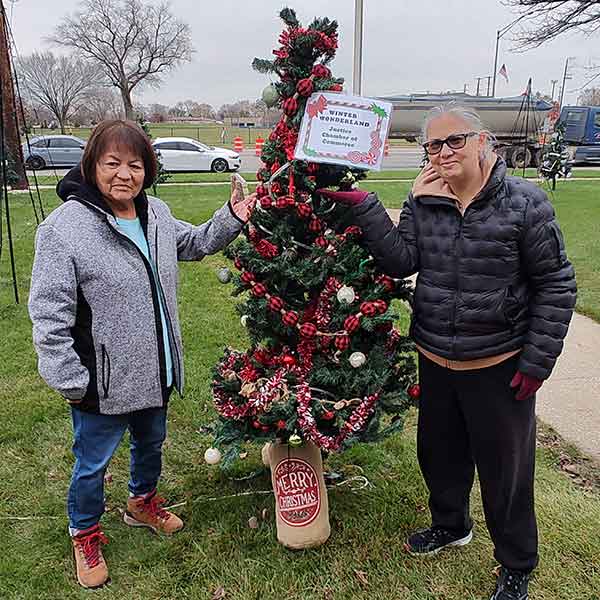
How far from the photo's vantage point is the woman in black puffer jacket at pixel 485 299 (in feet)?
6.88

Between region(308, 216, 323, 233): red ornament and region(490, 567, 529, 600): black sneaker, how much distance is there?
59.9 inches

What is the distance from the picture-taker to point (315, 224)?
2553 millimetres

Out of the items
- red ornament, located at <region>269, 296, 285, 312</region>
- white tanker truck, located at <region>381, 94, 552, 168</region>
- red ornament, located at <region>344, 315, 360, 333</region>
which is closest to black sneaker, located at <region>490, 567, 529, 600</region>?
red ornament, located at <region>344, 315, 360, 333</region>

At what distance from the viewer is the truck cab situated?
24.5m

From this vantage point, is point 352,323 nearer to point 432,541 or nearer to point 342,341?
point 342,341

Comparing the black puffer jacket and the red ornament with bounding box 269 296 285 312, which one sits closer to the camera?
the black puffer jacket

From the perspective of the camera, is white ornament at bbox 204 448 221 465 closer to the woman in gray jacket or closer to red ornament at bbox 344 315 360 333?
the woman in gray jacket

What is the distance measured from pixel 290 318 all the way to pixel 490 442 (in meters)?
0.90

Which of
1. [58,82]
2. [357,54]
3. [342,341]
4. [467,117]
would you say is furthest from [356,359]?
[58,82]

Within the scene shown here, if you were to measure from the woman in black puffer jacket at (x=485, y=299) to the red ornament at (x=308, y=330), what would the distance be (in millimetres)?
383

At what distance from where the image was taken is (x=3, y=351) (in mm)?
4980

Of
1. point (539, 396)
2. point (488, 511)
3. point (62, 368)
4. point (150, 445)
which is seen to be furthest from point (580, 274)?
point (62, 368)

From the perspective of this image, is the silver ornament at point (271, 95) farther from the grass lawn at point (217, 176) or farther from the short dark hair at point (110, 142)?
the grass lawn at point (217, 176)

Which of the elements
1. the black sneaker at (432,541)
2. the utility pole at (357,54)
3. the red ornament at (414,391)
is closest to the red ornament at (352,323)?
the red ornament at (414,391)
